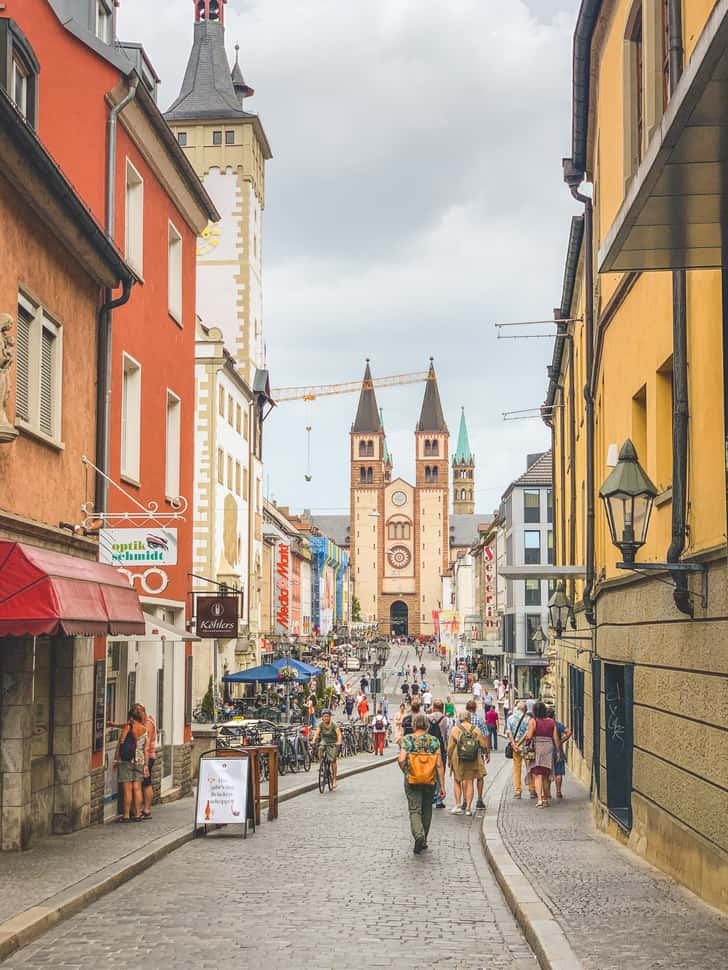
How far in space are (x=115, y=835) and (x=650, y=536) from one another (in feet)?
22.6

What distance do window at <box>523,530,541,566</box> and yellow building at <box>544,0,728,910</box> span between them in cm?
6509

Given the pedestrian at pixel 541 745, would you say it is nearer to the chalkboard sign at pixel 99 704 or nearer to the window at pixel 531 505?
the chalkboard sign at pixel 99 704

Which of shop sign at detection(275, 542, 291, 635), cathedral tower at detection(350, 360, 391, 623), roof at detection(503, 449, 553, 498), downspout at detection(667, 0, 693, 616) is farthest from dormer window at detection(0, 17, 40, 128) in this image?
cathedral tower at detection(350, 360, 391, 623)

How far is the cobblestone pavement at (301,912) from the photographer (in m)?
9.18

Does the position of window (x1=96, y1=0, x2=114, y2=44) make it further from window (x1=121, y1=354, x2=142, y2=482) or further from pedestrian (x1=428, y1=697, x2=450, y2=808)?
pedestrian (x1=428, y1=697, x2=450, y2=808)

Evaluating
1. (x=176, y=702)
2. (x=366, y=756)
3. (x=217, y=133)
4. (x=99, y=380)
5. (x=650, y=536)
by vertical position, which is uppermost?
(x=217, y=133)

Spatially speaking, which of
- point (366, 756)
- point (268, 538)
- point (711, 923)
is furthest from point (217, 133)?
point (711, 923)

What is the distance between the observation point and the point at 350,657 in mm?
112375

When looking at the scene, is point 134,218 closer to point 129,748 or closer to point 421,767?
point 129,748

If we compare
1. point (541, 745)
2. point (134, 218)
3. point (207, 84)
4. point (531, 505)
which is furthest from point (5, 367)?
point (531, 505)

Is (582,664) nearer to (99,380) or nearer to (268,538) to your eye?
(99,380)

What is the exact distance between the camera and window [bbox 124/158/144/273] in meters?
19.2

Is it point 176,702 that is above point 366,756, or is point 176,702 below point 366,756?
above

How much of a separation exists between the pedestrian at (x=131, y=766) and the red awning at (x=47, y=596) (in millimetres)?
3356
